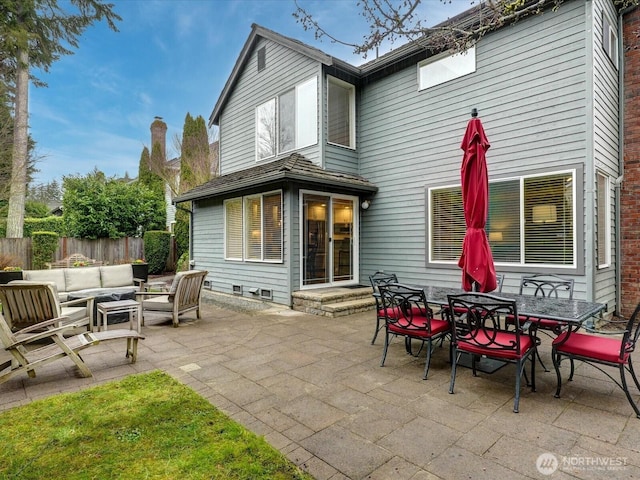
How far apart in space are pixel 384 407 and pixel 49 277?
22.8ft

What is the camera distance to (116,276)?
25.3ft

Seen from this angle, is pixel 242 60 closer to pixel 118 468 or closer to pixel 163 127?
pixel 118 468

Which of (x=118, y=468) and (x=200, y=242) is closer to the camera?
(x=118, y=468)

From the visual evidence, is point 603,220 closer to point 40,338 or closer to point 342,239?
point 342,239

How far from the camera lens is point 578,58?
5480 mm

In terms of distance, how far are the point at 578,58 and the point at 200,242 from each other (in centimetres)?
975

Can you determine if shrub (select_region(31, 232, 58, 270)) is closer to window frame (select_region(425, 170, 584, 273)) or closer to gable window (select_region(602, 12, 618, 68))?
window frame (select_region(425, 170, 584, 273))

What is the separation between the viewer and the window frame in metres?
5.42

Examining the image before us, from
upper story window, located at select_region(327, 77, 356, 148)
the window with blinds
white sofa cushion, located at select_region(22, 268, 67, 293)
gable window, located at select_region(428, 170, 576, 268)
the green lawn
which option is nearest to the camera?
the green lawn

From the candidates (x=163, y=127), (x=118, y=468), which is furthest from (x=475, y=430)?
(x=163, y=127)

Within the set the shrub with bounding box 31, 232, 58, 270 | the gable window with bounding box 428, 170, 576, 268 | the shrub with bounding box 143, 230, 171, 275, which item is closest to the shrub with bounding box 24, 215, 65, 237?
the shrub with bounding box 31, 232, 58, 270

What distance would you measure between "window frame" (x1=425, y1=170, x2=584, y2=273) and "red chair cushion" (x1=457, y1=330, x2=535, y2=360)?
9.68 ft

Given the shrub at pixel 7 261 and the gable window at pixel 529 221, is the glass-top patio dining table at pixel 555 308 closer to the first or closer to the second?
the gable window at pixel 529 221

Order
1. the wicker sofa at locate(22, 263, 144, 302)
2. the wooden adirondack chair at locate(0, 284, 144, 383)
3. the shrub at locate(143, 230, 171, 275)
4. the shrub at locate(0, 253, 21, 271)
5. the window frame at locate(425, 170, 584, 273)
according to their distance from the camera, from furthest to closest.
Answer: the shrub at locate(143, 230, 171, 275) → the shrub at locate(0, 253, 21, 271) → the wicker sofa at locate(22, 263, 144, 302) → the window frame at locate(425, 170, 584, 273) → the wooden adirondack chair at locate(0, 284, 144, 383)
